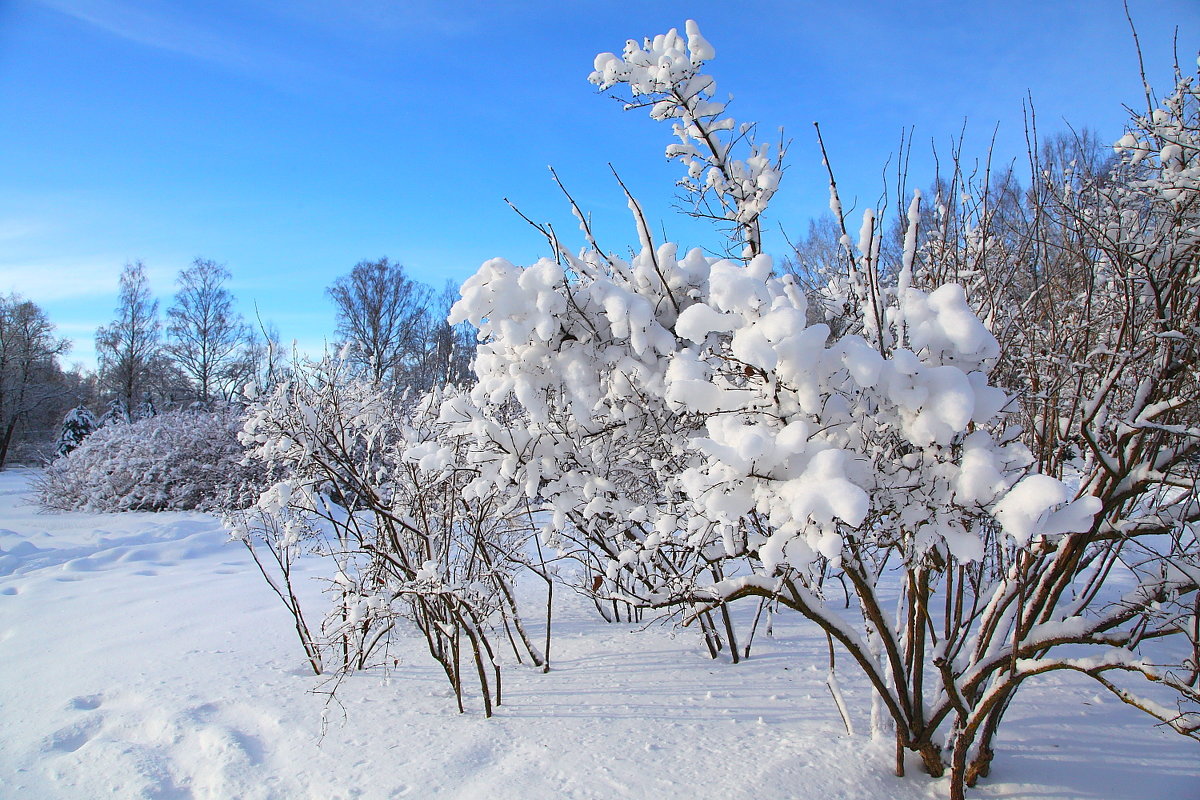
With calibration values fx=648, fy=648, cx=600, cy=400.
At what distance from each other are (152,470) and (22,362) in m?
21.9

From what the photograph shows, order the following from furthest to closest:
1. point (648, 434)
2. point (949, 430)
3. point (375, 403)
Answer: point (375, 403), point (648, 434), point (949, 430)

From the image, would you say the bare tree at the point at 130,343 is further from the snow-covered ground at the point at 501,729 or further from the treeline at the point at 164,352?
the snow-covered ground at the point at 501,729

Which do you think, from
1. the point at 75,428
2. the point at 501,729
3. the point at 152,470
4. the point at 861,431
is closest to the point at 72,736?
the point at 501,729

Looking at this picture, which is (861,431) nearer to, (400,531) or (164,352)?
(400,531)

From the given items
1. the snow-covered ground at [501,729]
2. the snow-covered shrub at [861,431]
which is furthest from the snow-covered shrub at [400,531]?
the snow-covered shrub at [861,431]

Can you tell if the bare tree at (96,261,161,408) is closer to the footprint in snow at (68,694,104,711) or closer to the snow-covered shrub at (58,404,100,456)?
the snow-covered shrub at (58,404,100,456)

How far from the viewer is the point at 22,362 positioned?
2706 cm

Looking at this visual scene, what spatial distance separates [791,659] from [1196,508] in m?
2.33

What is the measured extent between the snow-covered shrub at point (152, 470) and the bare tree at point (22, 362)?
17597mm

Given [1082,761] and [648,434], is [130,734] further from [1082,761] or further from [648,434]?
[1082,761]

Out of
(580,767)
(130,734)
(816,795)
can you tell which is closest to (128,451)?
(130,734)

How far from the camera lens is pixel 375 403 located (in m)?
4.73

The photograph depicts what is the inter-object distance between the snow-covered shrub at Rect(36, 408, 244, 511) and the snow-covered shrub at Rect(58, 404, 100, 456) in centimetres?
736

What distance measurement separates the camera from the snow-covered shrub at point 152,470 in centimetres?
1219
